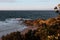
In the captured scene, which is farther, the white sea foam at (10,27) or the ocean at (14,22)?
the ocean at (14,22)

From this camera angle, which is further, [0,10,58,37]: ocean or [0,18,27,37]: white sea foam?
[0,10,58,37]: ocean

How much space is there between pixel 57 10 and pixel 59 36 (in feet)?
9.03

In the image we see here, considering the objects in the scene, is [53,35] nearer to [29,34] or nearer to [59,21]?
[29,34]

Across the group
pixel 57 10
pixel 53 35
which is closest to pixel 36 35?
pixel 53 35

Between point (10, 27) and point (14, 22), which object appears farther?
point (14, 22)

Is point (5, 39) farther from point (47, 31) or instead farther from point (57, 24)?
point (57, 24)

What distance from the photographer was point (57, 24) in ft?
29.3

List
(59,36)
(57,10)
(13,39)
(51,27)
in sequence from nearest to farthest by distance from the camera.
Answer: (59,36)
(13,39)
(51,27)
(57,10)

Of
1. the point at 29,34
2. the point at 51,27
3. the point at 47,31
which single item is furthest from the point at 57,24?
the point at 29,34

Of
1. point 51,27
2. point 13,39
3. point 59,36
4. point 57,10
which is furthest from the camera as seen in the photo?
point 57,10

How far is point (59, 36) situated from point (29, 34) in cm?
129

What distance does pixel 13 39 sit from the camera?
8.10m

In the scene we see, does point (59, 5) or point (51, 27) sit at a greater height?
point (59, 5)

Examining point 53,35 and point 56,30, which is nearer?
point 53,35
